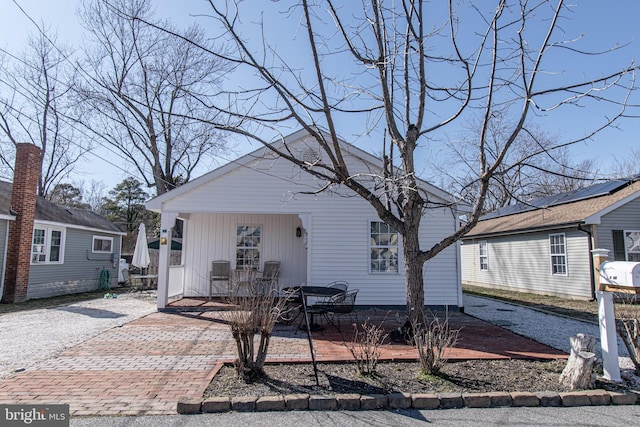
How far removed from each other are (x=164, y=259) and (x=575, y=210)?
13471mm

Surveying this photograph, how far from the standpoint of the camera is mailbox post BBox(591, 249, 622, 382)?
427cm

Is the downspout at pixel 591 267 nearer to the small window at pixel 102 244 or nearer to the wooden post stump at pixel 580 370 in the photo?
the wooden post stump at pixel 580 370

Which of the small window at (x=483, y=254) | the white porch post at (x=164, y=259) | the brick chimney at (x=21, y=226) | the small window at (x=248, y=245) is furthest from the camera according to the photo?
the small window at (x=483, y=254)

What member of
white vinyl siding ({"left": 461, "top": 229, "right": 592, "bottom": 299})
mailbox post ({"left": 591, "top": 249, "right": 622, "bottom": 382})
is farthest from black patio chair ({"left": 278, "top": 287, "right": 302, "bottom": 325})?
white vinyl siding ({"left": 461, "top": 229, "right": 592, "bottom": 299})

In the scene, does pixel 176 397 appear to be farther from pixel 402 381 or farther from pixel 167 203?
pixel 167 203

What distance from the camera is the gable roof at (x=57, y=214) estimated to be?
39.1ft

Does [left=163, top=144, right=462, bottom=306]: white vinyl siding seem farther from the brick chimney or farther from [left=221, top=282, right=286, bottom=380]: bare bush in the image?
the brick chimney

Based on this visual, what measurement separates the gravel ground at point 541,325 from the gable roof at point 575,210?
284 cm

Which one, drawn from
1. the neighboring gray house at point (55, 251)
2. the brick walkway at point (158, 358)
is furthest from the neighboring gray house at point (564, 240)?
the neighboring gray house at point (55, 251)

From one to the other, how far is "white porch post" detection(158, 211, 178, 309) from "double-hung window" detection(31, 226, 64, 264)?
615 centimetres

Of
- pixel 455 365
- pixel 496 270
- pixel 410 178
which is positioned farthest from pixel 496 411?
pixel 496 270

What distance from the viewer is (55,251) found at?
1381 centimetres

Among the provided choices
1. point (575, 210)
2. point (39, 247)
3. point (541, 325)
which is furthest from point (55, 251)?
point (575, 210)

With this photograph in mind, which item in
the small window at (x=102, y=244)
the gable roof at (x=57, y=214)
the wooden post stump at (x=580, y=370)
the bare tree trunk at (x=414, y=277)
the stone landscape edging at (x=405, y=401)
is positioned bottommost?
the stone landscape edging at (x=405, y=401)
